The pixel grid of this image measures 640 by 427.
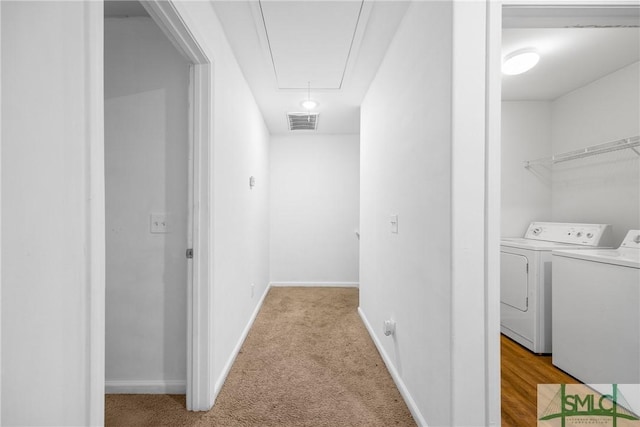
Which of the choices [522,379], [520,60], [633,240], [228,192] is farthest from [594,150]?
[228,192]

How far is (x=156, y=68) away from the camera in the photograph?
175 cm

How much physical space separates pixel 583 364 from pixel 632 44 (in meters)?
2.33

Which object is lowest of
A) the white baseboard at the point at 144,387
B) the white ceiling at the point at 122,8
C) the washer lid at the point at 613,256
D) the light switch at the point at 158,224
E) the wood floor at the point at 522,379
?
the wood floor at the point at 522,379

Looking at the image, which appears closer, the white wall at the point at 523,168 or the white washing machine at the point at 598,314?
the white washing machine at the point at 598,314

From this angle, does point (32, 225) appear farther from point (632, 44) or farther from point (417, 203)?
point (632, 44)

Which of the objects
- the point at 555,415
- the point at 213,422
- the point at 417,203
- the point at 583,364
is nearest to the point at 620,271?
the point at 583,364

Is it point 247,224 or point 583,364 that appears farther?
point 247,224

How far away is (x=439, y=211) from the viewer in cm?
123

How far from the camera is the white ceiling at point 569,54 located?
1946 millimetres

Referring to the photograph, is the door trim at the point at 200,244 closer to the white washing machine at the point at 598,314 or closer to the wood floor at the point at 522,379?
the wood floor at the point at 522,379

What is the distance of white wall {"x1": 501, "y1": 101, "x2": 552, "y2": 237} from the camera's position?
119 inches

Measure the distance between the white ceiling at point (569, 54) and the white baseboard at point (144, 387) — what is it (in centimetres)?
313

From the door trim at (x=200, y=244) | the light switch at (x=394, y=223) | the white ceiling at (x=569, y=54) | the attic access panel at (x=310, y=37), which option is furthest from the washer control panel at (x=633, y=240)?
the door trim at (x=200, y=244)

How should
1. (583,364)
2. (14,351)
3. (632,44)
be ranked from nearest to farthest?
(14,351) → (583,364) → (632,44)
